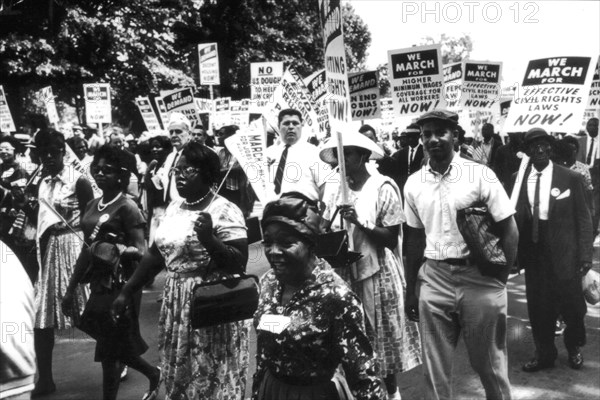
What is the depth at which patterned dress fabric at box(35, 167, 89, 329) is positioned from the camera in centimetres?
520

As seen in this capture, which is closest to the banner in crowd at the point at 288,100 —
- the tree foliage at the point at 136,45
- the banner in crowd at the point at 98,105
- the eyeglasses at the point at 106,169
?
the eyeglasses at the point at 106,169

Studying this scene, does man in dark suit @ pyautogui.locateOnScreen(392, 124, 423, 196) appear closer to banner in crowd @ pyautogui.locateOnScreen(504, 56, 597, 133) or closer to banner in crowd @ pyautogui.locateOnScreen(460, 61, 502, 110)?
banner in crowd @ pyautogui.locateOnScreen(460, 61, 502, 110)

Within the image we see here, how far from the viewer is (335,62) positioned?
3.95m

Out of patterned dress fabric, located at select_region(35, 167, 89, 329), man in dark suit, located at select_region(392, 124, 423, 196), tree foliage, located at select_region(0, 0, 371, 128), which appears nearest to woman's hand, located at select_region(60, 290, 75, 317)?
patterned dress fabric, located at select_region(35, 167, 89, 329)

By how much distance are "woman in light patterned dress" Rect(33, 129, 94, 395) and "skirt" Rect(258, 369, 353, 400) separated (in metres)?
2.88

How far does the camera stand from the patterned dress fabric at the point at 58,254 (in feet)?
17.1

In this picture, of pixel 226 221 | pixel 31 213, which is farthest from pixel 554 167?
pixel 31 213

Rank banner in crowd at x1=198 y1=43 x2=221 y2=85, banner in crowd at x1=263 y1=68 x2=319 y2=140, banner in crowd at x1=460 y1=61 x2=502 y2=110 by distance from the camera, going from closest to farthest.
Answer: banner in crowd at x1=263 y1=68 x2=319 y2=140
banner in crowd at x1=460 y1=61 x2=502 y2=110
banner in crowd at x1=198 y1=43 x2=221 y2=85

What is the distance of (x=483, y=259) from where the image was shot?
384cm

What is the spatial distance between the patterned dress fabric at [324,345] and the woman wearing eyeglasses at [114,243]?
6.55 feet

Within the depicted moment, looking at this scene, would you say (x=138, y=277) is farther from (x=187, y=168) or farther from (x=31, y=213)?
(x=31, y=213)

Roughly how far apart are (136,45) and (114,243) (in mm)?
20671

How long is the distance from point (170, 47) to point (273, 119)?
763 inches

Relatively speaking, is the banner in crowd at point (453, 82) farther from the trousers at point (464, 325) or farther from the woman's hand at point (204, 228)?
the woman's hand at point (204, 228)
